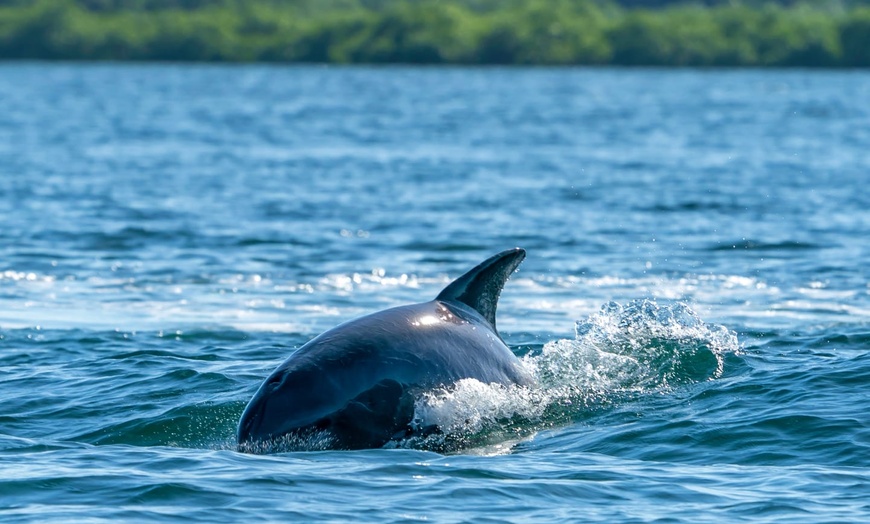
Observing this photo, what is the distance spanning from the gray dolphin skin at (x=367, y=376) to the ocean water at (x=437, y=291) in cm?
15

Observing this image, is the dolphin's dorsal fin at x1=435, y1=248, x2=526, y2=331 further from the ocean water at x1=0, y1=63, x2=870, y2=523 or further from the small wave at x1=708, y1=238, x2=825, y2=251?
the small wave at x1=708, y1=238, x2=825, y2=251

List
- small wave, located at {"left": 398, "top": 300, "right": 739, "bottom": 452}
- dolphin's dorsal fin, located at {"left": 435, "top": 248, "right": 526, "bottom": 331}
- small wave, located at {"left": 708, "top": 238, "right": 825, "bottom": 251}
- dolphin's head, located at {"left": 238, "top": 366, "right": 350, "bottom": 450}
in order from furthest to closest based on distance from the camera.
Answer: small wave, located at {"left": 708, "top": 238, "right": 825, "bottom": 251}, dolphin's dorsal fin, located at {"left": 435, "top": 248, "right": 526, "bottom": 331}, small wave, located at {"left": 398, "top": 300, "right": 739, "bottom": 452}, dolphin's head, located at {"left": 238, "top": 366, "right": 350, "bottom": 450}

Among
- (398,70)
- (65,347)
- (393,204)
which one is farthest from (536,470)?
(398,70)

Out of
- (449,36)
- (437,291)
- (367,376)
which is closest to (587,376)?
(367,376)

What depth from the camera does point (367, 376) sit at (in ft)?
34.1

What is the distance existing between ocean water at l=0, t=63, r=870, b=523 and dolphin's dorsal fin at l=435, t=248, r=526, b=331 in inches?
31.3

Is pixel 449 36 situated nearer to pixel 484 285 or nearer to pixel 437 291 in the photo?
pixel 437 291

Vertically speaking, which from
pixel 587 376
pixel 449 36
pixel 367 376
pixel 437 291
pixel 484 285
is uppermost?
pixel 449 36

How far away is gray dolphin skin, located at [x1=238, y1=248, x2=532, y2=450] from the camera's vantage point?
10.2m

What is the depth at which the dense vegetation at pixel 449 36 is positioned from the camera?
335 ft

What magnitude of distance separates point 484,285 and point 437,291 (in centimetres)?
745

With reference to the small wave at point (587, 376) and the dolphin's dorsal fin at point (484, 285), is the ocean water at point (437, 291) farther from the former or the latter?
the dolphin's dorsal fin at point (484, 285)

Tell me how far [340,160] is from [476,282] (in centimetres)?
2681

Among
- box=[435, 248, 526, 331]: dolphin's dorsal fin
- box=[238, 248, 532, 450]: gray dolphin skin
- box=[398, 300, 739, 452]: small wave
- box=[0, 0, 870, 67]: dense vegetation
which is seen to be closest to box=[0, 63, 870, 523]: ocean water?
box=[398, 300, 739, 452]: small wave
